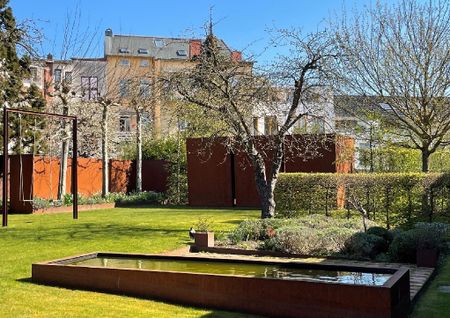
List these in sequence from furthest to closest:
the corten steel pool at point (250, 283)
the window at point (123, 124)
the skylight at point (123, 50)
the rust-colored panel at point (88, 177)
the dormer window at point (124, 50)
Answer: the skylight at point (123, 50)
the dormer window at point (124, 50)
the window at point (123, 124)
the rust-colored panel at point (88, 177)
the corten steel pool at point (250, 283)

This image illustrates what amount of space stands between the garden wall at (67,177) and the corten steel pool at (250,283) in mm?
10109

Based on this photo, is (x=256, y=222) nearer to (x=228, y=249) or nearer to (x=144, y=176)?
(x=228, y=249)

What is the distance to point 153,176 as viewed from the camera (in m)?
28.0

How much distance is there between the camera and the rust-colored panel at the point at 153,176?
2786 cm

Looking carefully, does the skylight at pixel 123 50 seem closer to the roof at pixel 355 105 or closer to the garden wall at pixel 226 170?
the garden wall at pixel 226 170

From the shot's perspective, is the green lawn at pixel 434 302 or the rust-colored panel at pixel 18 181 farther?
the rust-colored panel at pixel 18 181

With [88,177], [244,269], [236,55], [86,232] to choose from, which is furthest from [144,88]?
[88,177]

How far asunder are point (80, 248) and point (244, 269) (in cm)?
402

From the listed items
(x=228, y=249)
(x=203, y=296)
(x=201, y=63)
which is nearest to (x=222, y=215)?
(x=201, y=63)

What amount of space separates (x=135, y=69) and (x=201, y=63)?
2045 cm

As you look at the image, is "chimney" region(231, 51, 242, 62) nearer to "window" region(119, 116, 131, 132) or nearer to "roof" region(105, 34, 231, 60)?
"window" region(119, 116, 131, 132)

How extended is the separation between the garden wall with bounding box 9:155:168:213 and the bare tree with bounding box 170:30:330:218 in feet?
23.8

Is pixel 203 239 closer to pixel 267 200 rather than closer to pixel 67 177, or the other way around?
pixel 267 200

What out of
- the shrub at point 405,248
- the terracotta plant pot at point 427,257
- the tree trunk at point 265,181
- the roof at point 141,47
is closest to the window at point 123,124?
the roof at point 141,47
